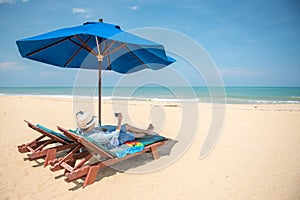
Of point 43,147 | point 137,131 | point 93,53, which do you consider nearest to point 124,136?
point 137,131

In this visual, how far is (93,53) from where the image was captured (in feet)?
14.0

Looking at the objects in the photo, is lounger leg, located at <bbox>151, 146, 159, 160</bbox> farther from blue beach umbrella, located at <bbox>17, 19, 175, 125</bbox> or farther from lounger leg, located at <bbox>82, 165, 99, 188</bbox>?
blue beach umbrella, located at <bbox>17, 19, 175, 125</bbox>

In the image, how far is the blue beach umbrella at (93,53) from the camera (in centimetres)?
372

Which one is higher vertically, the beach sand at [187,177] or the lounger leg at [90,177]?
the lounger leg at [90,177]

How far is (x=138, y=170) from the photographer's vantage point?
352 cm

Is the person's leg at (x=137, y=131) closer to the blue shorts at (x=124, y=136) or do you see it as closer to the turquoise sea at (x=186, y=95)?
the blue shorts at (x=124, y=136)

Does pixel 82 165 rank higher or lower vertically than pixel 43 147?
lower

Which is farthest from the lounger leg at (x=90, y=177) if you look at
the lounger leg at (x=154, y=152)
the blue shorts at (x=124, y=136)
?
the lounger leg at (x=154, y=152)

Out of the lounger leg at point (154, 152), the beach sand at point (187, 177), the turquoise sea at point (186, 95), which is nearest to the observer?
the beach sand at point (187, 177)

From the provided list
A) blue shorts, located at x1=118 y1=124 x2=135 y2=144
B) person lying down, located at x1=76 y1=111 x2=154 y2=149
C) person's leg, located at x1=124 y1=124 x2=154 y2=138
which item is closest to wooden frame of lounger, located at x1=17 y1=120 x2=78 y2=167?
person lying down, located at x1=76 y1=111 x2=154 y2=149

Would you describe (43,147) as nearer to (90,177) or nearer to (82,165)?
(82,165)

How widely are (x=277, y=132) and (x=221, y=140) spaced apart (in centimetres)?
226

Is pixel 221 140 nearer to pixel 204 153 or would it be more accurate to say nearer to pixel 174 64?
pixel 204 153

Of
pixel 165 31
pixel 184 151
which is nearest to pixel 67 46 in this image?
pixel 165 31
